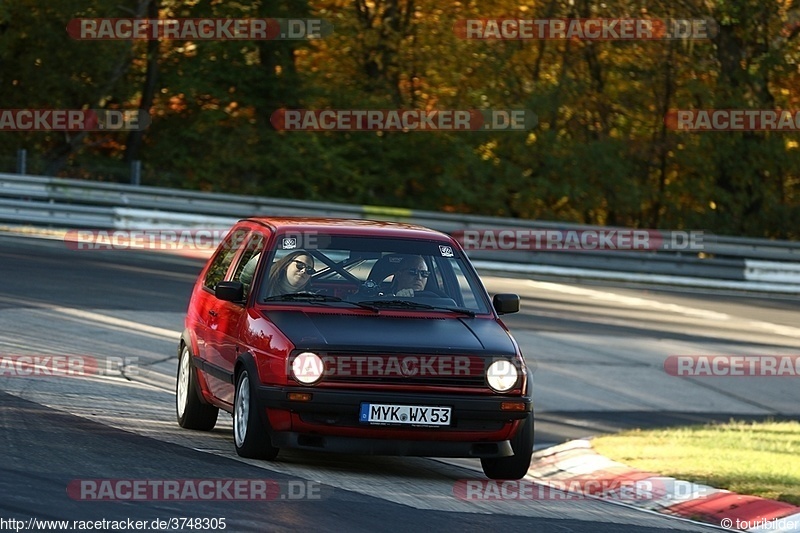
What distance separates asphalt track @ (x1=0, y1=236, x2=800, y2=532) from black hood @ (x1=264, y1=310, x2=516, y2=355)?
2.63ft

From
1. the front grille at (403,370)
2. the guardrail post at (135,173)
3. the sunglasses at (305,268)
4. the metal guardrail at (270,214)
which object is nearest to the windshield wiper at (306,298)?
the sunglasses at (305,268)

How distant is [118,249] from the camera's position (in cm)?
2297

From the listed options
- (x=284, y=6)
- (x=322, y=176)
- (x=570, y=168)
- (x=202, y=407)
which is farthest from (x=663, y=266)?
(x=202, y=407)

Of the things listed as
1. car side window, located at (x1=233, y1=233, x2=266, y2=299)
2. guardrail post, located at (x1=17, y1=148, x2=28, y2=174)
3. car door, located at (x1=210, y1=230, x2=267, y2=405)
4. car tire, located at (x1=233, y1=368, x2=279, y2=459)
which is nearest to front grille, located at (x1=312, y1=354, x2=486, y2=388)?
car tire, located at (x1=233, y1=368, x2=279, y2=459)

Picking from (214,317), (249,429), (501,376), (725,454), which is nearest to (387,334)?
(501,376)

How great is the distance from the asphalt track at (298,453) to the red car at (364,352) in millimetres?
310

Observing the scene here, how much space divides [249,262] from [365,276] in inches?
35.8

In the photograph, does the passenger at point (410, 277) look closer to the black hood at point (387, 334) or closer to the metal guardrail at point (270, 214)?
the black hood at point (387, 334)

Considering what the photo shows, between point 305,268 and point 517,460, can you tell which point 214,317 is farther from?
point 517,460

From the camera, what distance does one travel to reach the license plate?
869 centimetres

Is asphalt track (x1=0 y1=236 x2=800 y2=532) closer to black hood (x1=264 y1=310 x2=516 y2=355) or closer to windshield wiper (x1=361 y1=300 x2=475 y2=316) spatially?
black hood (x1=264 y1=310 x2=516 y2=355)

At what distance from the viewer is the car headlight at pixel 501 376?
8875mm

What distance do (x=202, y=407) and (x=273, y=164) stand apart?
19.7 m

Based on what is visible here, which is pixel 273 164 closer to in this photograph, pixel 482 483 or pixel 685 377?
pixel 685 377
